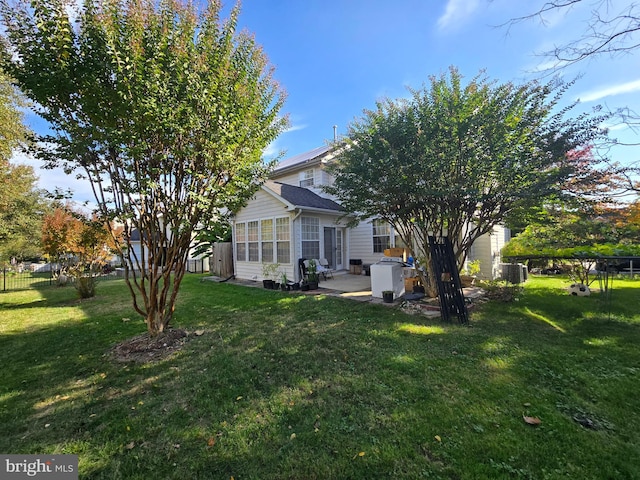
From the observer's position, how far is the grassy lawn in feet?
6.92

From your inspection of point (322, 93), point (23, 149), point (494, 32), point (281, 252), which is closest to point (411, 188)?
point (494, 32)

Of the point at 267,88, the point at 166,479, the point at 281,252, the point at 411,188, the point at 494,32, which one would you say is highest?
the point at 267,88

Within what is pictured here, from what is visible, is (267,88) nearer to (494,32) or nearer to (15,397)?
(494,32)

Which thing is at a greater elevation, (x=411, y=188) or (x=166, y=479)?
(x=411, y=188)

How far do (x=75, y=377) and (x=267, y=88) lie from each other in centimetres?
520

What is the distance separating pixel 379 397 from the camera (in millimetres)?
2934

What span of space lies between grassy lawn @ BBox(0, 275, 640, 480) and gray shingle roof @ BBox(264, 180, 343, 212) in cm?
577

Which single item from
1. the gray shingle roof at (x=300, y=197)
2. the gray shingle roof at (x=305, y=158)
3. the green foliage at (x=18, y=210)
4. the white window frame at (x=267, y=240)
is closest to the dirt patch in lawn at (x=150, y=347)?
the gray shingle roof at (x=300, y=197)

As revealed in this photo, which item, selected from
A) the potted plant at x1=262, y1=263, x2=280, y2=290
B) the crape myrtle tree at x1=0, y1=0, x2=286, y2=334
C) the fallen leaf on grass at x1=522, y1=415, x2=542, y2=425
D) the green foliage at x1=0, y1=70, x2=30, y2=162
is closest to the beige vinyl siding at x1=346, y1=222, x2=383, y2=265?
the potted plant at x1=262, y1=263, x2=280, y2=290

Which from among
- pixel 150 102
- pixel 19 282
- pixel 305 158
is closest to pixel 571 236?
pixel 150 102

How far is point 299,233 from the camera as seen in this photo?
10289 millimetres

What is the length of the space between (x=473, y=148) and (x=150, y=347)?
23.4 ft

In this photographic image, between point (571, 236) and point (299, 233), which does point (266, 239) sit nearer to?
point (299, 233)

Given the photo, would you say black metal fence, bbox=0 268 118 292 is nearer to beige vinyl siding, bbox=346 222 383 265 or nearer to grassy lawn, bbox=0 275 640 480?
grassy lawn, bbox=0 275 640 480
